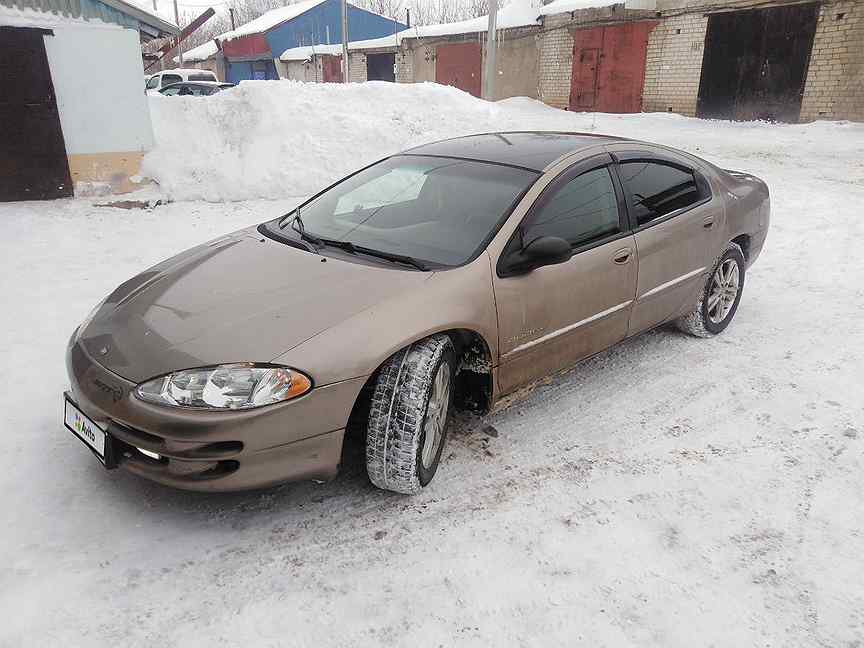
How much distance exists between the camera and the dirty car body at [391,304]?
2.38 metres

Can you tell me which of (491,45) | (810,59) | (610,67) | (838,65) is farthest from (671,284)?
(610,67)

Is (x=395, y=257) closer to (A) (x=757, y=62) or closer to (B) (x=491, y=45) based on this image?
(B) (x=491, y=45)

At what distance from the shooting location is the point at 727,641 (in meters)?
2.12

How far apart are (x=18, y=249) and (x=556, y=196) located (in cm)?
580

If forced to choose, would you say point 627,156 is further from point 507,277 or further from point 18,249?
point 18,249

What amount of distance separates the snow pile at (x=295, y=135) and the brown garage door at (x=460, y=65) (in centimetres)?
1296

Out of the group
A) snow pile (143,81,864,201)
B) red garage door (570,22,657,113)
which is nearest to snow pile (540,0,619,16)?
red garage door (570,22,657,113)

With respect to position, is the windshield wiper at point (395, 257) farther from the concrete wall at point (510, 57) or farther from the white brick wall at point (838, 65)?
the concrete wall at point (510, 57)

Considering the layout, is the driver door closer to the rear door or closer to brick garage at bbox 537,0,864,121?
the rear door

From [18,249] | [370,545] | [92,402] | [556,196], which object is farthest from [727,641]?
[18,249]

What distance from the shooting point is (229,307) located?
106 inches

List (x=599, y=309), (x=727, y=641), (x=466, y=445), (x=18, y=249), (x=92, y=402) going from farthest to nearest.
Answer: (x=18, y=249)
(x=599, y=309)
(x=466, y=445)
(x=92, y=402)
(x=727, y=641)

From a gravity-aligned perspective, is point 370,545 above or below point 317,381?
below

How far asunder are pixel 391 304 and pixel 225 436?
Answer: 2.75 ft
